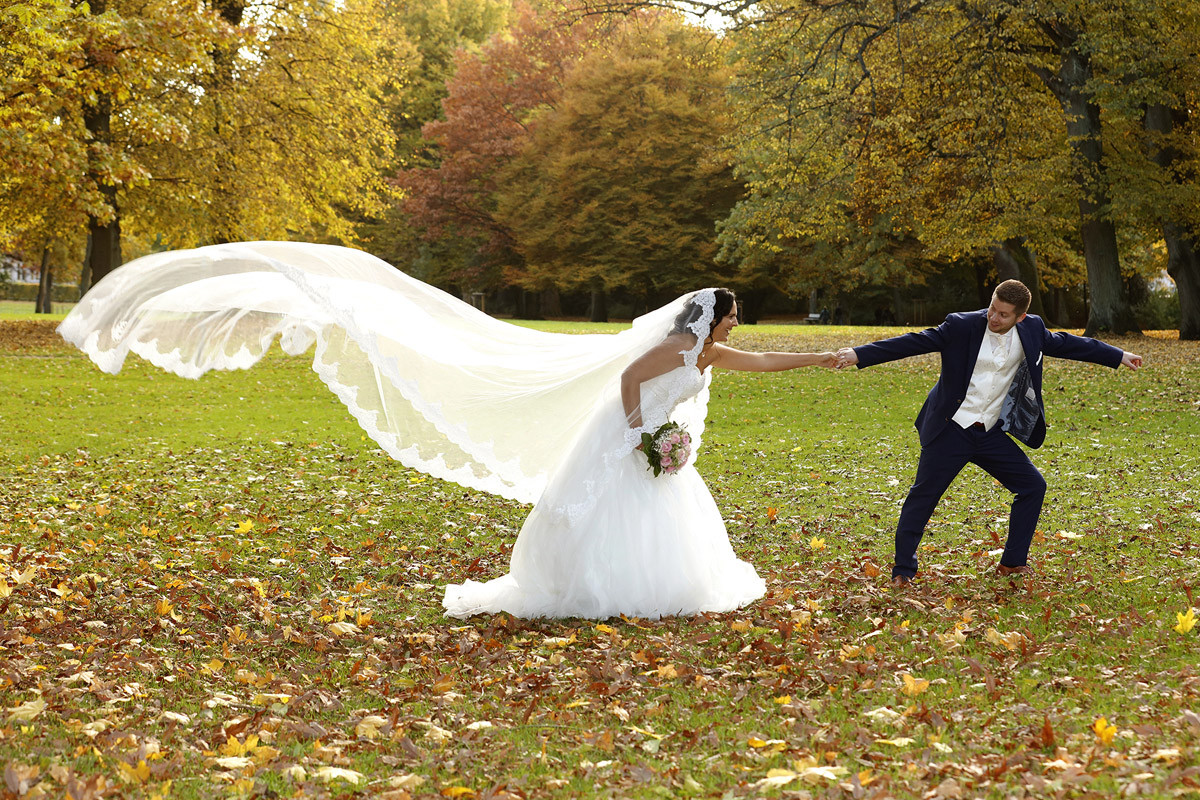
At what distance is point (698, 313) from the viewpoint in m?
7.52

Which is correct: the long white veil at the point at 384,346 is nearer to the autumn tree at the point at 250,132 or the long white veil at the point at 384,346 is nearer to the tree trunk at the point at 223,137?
the autumn tree at the point at 250,132

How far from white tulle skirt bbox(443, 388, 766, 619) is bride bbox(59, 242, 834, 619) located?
11mm

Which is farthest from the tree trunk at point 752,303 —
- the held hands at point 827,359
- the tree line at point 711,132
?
the held hands at point 827,359

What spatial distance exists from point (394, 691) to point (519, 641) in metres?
1.06

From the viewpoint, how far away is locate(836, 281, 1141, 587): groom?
761 centimetres

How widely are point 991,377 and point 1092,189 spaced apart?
22968 mm

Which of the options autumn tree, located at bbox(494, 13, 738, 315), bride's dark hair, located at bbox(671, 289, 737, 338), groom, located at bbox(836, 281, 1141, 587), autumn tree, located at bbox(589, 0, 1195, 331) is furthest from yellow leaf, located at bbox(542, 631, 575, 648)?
autumn tree, located at bbox(494, 13, 738, 315)

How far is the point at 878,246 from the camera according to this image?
46.5m

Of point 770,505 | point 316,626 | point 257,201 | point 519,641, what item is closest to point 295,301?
point 316,626

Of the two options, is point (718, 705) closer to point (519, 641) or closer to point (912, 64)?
point (519, 641)

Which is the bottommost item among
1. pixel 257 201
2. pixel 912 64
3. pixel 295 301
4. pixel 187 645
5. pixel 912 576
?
pixel 187 645

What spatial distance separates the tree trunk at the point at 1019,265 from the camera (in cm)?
3884

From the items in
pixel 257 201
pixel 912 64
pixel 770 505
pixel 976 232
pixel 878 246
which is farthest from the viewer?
pixel 878 246

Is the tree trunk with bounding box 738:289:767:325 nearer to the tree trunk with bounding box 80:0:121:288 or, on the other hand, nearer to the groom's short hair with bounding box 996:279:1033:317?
the tree trunk with bounding box 80:0:121:288
